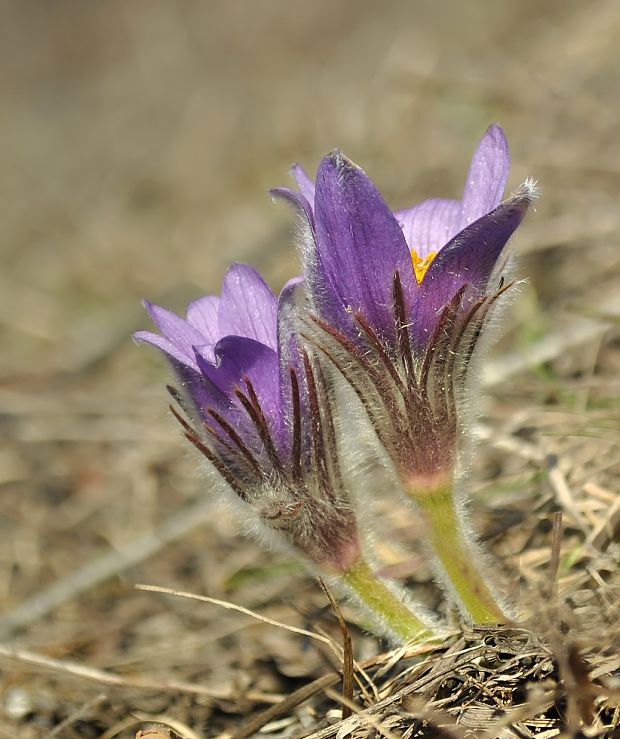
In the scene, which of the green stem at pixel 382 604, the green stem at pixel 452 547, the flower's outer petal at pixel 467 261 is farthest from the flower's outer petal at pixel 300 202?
the green stem at pixel 382 604

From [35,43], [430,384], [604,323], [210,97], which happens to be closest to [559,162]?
[604,323]

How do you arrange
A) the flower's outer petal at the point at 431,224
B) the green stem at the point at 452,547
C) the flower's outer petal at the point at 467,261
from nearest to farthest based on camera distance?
the flower's outer petal at the point at 467,261
the green stem at the point at 452,547
the flower's outer petal at the point at 431,224

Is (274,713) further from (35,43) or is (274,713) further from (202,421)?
(35,43)

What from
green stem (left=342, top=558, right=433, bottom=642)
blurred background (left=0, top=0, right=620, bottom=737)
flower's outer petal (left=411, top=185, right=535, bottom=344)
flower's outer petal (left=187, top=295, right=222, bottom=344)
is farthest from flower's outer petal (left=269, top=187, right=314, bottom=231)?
blurred background (left=0, top=0, right=620, bottom=737)

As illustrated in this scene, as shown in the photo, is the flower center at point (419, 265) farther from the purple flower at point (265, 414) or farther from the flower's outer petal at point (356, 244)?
the purple flower at point (265, 414)

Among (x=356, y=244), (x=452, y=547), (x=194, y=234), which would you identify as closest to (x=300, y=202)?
(x=356, y=244)

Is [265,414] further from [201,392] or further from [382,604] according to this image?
[382,604]
